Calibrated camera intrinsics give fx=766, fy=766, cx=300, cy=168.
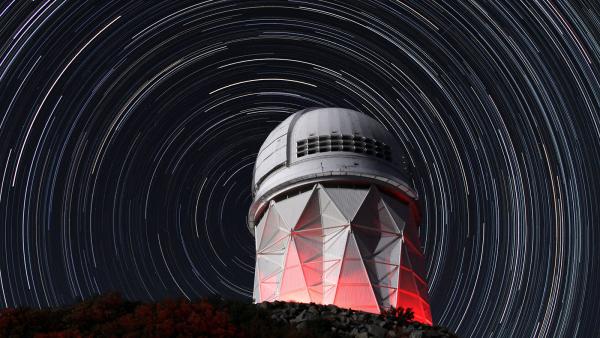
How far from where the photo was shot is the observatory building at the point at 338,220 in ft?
125

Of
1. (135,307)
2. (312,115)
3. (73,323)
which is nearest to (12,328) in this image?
(73,323)

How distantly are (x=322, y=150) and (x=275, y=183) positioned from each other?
3.10 m

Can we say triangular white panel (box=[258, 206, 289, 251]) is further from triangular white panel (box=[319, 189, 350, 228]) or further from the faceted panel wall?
triangular white panel (box=[319, 189, 350, 228])

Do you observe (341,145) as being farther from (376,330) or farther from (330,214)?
(376,330)

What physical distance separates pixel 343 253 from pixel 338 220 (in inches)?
78.4

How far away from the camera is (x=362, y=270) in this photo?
37.9 meters

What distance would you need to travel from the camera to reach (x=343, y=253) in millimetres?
38188

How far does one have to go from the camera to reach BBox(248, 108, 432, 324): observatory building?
38062 mm

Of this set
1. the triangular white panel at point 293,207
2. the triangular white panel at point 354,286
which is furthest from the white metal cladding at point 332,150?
the triangular white panel at point 354,286

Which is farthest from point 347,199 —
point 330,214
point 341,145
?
point 341,145

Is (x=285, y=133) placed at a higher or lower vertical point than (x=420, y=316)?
higher

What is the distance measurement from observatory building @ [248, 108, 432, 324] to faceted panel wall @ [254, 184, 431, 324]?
0.17 ft

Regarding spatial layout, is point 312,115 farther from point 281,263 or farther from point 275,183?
point 281,263

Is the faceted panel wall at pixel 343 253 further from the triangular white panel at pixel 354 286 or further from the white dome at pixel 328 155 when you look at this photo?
the white dome at pixel 328 155
